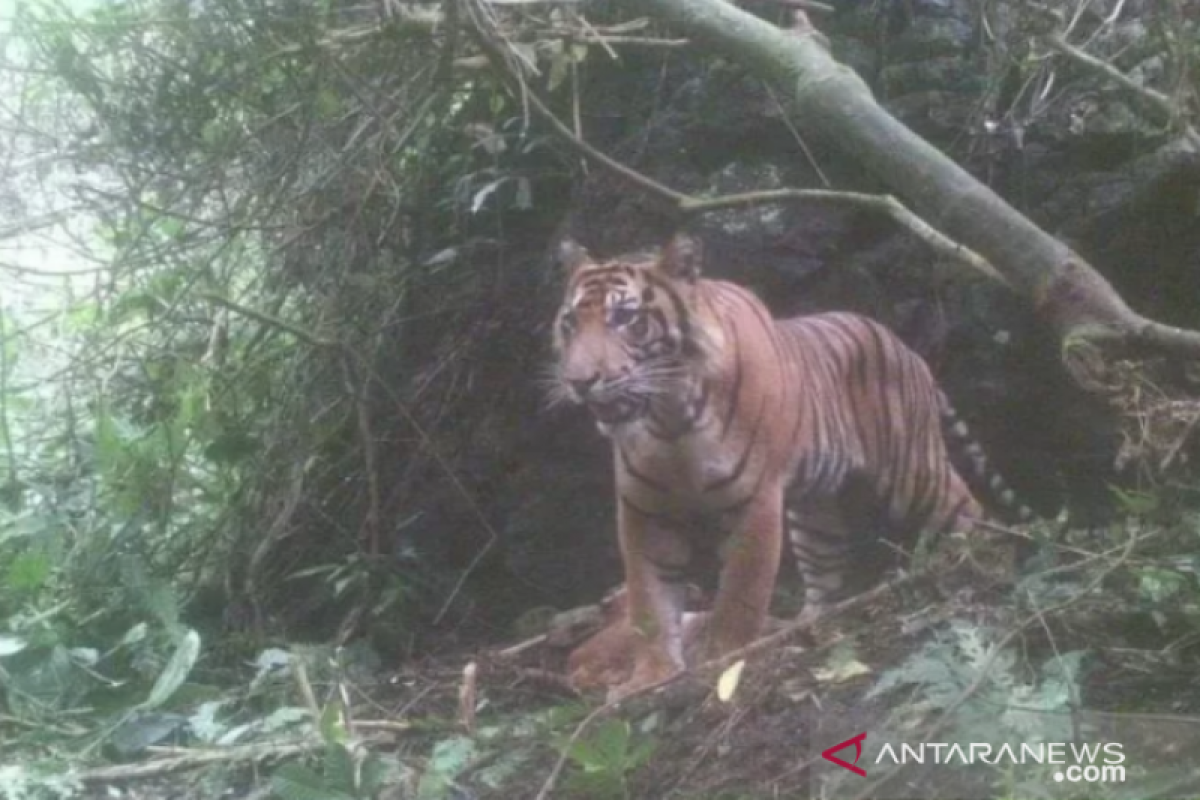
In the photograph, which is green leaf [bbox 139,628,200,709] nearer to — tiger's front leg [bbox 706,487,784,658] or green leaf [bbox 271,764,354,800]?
green leaf [bbox 271,764,354,800]

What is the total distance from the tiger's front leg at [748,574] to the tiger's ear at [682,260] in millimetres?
427

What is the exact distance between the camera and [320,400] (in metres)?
3.94

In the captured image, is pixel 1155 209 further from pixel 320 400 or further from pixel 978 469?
pixel 320 400

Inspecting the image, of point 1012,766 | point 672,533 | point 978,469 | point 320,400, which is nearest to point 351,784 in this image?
point 672,533

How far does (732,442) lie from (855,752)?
93 cm

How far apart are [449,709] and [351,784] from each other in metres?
0.53

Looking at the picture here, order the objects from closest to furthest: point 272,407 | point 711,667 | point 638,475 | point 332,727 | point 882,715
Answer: point 882,715
point 332,727
point 711,667
point 638,475
point 272,407

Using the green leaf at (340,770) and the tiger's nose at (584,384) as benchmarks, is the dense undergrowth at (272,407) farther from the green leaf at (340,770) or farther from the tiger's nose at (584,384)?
the tiger's nose at (584,384)

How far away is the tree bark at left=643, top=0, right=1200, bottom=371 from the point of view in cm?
255

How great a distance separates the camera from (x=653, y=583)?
299 cm

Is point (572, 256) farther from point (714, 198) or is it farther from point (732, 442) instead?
point (732, 442)

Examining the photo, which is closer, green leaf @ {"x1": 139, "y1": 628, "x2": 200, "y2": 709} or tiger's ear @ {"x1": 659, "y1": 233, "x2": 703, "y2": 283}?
tiger's ear @ {"x1": 659, "y1": 233, "x2": 703, "y2": 283}

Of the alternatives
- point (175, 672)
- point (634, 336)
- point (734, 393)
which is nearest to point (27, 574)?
point (175, 672)

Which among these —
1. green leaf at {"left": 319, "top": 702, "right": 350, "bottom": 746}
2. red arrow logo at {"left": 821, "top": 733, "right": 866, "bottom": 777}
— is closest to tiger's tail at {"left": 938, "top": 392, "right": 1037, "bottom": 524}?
red arrow logo at {"left": 821, "top": 733, "right": 866, "bottom": 777}
